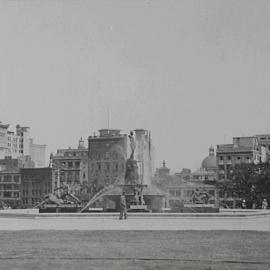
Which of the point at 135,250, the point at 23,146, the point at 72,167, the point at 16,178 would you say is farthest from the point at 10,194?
the point at 135,250

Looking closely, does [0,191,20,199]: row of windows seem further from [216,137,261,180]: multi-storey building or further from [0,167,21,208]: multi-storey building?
[216,137,261,180]: multi-storey building

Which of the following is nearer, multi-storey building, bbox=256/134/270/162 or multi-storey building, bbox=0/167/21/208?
multi-storey building, bbox=0/167/21/208

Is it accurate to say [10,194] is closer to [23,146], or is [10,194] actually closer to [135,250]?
[23,146]

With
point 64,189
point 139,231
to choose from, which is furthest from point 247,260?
point 64,189

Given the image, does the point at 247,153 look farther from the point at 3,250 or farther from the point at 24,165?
the point at 3,250

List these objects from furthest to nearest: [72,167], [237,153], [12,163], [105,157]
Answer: [72,167] < [12,163] < [105,157] < [237,153]

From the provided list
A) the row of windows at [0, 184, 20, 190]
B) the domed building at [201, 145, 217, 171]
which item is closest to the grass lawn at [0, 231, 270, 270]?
the row of windows at [0, 184, 20, 190]

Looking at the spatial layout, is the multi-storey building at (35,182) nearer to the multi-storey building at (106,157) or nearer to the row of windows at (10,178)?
the row of windows at (10,178)
